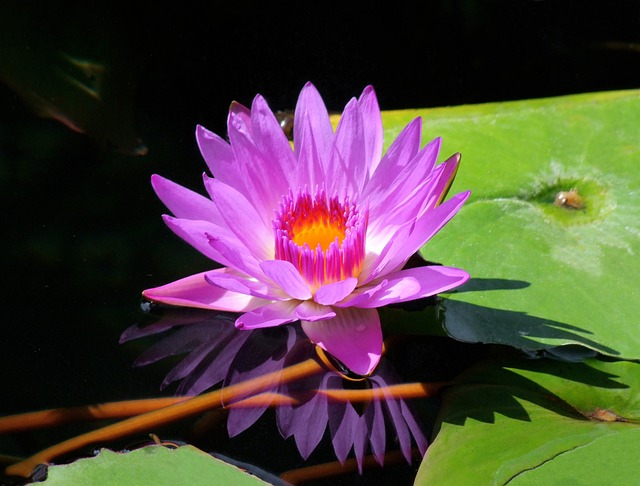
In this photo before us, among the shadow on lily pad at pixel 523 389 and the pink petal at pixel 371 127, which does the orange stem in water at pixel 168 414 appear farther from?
the pink petal at pixel 371 127

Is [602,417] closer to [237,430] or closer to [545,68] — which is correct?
[237,430]

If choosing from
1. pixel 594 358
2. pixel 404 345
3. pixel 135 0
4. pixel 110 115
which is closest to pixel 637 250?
pixel 594 358

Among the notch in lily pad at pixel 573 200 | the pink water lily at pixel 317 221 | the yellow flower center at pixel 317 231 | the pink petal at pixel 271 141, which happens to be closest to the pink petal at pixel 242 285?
the pink water lily at pixel 317 221

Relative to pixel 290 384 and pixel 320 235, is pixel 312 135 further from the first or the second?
pixel 290 384

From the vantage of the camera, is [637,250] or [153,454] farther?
[637,250]

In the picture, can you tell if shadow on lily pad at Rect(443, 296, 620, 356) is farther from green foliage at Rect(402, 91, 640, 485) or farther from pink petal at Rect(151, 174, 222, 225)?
pink petal at Rect(151, 174, 222, 225)

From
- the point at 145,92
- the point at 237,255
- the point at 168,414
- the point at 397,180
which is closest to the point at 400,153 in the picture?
the point at 397,180
